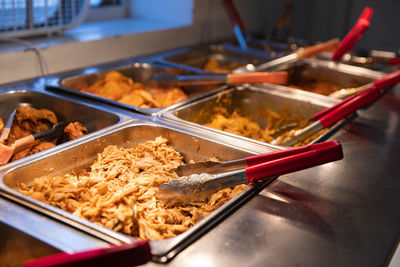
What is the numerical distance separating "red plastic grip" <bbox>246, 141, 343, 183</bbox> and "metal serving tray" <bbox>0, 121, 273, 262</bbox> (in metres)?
0.04

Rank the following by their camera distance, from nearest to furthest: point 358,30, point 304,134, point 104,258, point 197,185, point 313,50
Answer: point 104,258 < point 197,185 < point 304,134 < point 358,30 < point 313,50

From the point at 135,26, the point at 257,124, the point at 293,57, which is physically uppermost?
the point at 135,26

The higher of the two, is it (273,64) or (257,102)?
(273,64)

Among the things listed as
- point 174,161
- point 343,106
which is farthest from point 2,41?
point 343,106

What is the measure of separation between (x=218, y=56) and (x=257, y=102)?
74 centimetres

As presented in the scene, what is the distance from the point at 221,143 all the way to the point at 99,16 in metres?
1.46

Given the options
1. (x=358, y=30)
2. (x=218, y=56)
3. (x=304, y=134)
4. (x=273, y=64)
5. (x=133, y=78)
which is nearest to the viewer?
(x=304, y=134)

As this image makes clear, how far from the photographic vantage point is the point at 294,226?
0.89 m

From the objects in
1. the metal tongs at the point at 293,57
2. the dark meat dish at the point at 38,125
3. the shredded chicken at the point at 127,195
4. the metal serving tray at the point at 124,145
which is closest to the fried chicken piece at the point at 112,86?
the dark meat dish at the point at 38,125

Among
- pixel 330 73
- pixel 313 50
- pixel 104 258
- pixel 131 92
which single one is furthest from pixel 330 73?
pixel 104 258

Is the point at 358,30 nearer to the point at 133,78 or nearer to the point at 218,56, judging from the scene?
the point at 218,56

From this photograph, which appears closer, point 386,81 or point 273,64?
point 386,81

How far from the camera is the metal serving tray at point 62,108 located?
1397 millimetres

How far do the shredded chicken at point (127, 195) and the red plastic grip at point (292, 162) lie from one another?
0.10 meters
